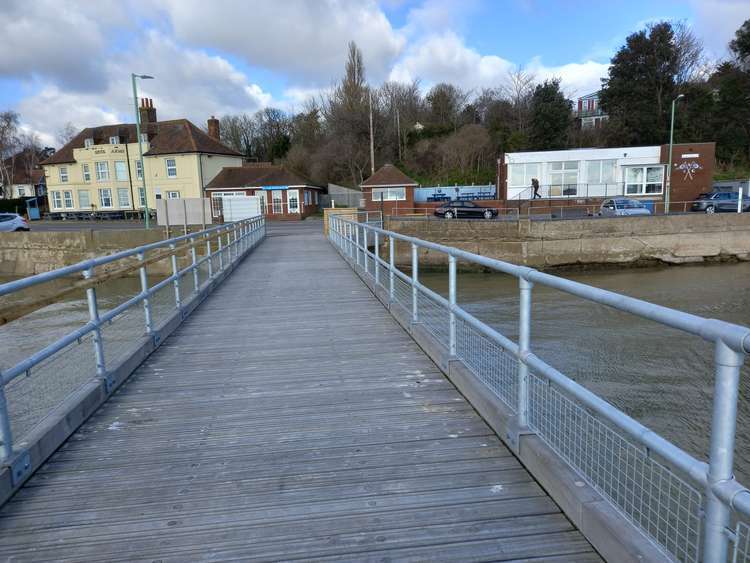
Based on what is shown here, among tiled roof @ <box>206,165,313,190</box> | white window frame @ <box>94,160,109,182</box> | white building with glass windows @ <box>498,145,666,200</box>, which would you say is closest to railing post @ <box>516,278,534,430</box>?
white building with glass windows @ <box>498,145,666,200</box>

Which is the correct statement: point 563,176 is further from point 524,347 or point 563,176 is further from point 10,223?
point 524,347

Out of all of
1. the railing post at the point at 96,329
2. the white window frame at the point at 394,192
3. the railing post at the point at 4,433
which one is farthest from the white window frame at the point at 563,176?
the railing post at the point at 4,433

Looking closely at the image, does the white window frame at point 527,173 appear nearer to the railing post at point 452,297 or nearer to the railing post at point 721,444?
the railing post at point 452,297

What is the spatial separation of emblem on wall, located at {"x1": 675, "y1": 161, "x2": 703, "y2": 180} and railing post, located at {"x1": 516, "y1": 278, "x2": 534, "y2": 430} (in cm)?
3967

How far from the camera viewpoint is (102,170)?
2053 inches

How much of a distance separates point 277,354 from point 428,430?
255 cm

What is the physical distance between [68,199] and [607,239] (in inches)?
1957

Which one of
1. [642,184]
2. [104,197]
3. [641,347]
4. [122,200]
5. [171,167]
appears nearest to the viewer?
[641,347]

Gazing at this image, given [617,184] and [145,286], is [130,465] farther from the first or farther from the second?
[617,184]

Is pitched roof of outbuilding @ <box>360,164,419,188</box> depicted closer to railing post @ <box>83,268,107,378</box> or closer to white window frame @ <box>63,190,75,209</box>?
white window frame @ <box>63,190,75,209</box>

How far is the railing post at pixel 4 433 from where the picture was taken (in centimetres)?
300

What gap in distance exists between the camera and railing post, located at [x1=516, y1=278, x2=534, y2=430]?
10.1 feet

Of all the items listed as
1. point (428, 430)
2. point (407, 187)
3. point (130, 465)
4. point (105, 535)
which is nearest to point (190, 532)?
point (105, 535)

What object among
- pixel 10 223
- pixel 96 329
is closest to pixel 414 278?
pixel 96 329
